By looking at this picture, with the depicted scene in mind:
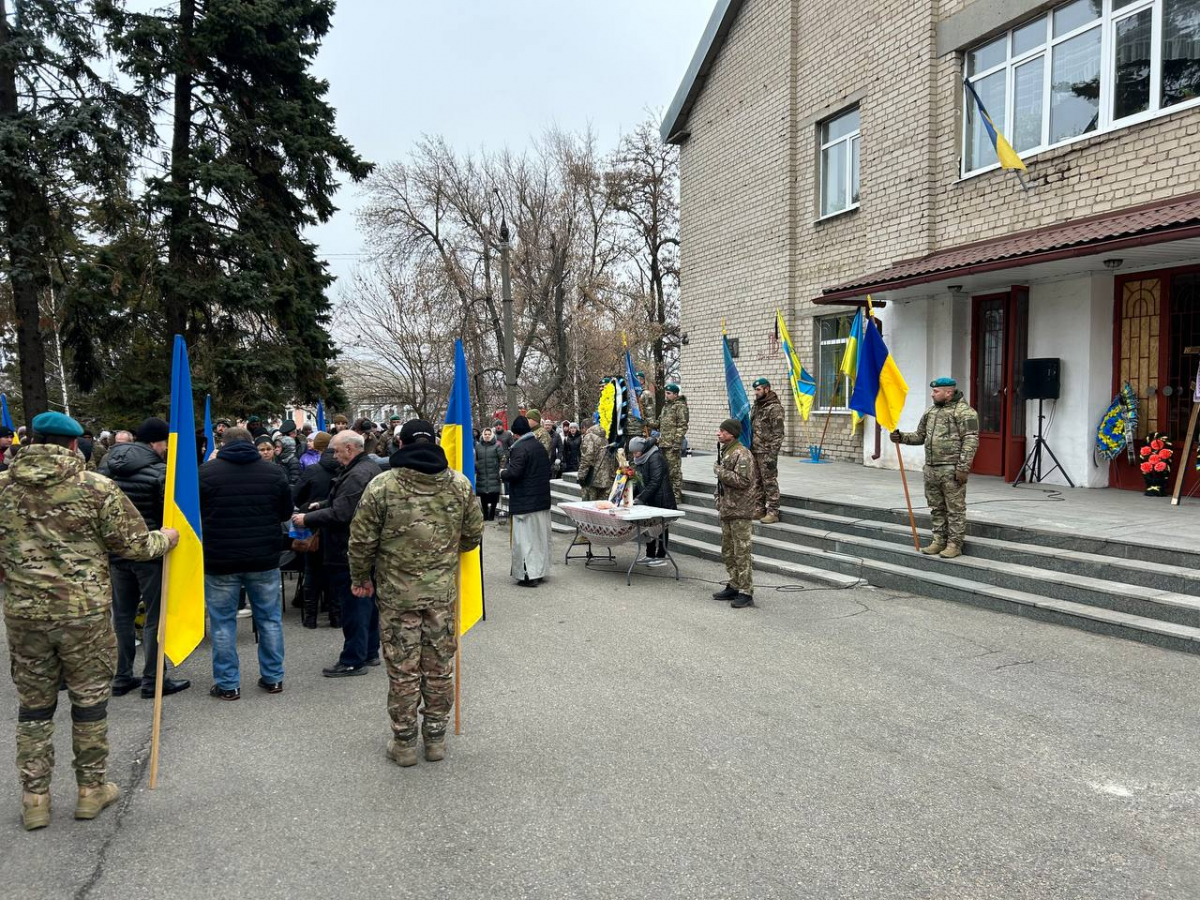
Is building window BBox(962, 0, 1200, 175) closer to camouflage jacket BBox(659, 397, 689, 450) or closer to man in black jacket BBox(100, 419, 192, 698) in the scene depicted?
camouflage jacket BBox(659, 397, 689, 450)

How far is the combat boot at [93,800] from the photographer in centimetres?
381

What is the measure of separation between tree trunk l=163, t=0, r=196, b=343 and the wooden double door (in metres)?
15.9

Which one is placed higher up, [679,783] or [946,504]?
[946,504]

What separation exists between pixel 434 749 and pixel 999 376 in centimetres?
1120

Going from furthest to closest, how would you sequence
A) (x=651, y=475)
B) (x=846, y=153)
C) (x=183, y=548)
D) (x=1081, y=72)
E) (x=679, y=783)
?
(x=846, y=153), (x=1081, y=72), (x=651, y=475), (x=183, y=548), (x=679, y=783)

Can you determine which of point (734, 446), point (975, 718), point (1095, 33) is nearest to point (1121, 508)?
point (734, 446)

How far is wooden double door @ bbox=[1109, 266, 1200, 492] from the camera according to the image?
998 cm

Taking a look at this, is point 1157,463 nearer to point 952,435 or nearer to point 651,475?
point 952,435

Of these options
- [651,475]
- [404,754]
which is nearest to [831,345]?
[651,475]

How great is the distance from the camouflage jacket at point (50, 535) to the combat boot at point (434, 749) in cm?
Result: 182

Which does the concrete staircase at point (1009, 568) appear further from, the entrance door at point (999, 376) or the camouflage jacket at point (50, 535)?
the camouflage jacket at point (50, 535)

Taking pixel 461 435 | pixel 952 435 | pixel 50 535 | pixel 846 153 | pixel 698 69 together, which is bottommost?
pixel 50 535

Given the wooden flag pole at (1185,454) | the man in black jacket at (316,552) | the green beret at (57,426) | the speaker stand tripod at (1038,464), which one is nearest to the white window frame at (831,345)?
the speaker stand tripod at (1038,464)

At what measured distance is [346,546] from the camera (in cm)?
627
